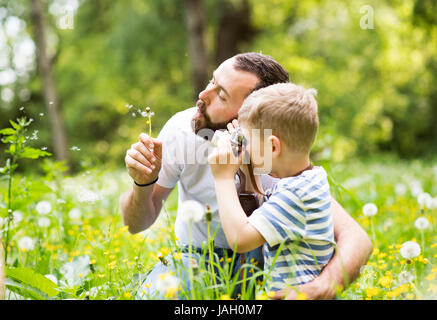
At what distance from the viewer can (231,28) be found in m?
11.0

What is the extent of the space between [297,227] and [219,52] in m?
9.71

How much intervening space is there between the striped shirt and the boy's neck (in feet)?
0.15

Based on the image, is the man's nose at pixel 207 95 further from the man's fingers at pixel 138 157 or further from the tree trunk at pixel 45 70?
the tree trunk at pixel 45 70

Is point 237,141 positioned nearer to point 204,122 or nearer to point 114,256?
point 204,122

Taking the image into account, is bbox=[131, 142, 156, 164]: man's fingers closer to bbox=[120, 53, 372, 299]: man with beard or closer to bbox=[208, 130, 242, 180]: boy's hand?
bbox=[120, 53, 372, 299]: man with beard

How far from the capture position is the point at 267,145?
4.58ft

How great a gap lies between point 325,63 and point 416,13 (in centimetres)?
649

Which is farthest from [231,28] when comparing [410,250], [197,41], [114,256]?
[410,250]

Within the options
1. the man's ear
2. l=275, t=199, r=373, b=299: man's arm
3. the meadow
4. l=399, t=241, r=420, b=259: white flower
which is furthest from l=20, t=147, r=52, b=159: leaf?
l=399, t=241, r=420, b=259: white flower

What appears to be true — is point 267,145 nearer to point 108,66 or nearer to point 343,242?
point 343,242

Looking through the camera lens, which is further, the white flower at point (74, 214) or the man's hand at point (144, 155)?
the white flower at point (74, 214)

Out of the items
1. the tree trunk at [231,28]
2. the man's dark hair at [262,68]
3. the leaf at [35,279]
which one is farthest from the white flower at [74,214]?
the tree trunk at [231,28]

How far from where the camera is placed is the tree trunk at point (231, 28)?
34.6 feet

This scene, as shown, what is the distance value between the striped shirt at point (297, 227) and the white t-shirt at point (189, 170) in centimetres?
47
